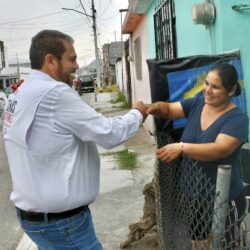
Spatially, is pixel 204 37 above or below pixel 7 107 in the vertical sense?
above

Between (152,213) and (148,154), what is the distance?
4.79 meters

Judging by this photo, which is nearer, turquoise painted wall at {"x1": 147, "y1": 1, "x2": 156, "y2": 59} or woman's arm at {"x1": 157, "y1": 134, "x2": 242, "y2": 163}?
woman's arm at {"x1": 157, "y1": 134, "x2": 242, "y2": 163}

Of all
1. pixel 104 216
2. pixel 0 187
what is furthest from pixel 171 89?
pixel 0 187

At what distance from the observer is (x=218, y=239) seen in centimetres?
221

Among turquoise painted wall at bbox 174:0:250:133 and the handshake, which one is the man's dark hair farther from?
turquoise painted wall at bbox 174:0:250:133

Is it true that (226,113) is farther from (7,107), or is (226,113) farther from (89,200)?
(7,107)

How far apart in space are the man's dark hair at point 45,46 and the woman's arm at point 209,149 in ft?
2.77

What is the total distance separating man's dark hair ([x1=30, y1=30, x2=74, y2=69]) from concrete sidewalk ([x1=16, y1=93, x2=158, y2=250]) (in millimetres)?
2598

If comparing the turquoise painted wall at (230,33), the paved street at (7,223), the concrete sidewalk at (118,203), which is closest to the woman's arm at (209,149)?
the turquoise painted wall at (230,33)

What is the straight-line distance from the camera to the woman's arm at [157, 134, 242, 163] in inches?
99.9

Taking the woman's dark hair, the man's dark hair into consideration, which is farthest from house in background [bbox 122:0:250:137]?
the man's dark hair

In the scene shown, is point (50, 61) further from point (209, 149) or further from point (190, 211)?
point (190, 211)

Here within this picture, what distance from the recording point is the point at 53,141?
2.38 metres

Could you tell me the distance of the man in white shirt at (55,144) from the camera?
2379mm
